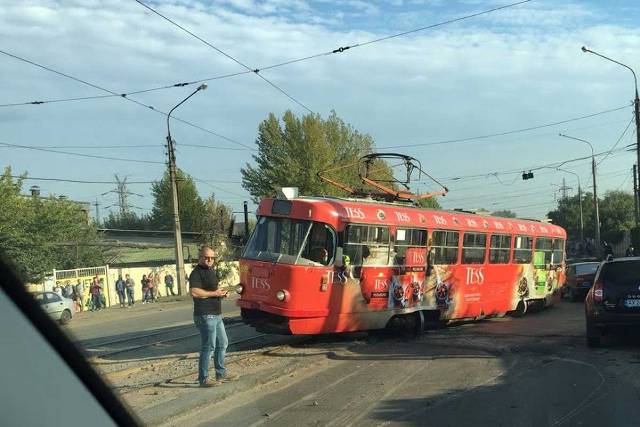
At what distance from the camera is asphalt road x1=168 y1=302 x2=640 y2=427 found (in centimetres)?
617

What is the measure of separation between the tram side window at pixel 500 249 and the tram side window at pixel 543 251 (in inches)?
84.9

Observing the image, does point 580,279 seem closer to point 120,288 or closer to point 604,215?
point 120,288

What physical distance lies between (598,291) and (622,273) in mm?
466

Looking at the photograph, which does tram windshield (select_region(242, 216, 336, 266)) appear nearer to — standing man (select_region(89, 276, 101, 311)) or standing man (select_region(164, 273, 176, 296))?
standing man (select_region(89, 276, 101, 311))

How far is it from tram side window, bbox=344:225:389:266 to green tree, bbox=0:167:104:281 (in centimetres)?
1774

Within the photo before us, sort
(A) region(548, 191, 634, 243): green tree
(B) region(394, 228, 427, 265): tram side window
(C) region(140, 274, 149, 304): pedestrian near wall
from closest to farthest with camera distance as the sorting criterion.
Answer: (B) region(394, 228, 427, 265): tram side window < (C) region(140, 274, 149, 304): pedestrian near wall < (A) region(548, 191, 634, 243): green tree

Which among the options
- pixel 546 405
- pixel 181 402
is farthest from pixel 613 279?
pixel 181 402

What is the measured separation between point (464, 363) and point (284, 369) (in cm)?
263

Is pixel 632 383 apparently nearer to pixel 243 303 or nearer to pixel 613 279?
pixel 613 279

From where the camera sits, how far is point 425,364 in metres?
8.95

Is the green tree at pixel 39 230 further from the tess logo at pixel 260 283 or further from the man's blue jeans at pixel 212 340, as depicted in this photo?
the man's blue jeans at pixel 212 340

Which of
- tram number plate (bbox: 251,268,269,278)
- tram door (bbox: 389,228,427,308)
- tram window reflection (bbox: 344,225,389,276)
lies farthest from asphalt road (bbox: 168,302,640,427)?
tram window reflection (bbox: 344,225,389,276)

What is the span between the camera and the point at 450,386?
746 centimetres

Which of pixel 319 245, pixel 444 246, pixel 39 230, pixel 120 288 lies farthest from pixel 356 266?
pixel 39 230
